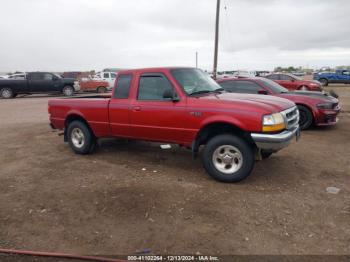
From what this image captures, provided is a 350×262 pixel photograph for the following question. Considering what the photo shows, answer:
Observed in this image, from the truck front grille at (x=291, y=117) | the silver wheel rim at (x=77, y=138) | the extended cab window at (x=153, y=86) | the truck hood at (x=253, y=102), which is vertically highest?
the extended cab window at (x=153, y=86)

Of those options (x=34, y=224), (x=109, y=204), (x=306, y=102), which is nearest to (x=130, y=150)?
(x=109, y=204)

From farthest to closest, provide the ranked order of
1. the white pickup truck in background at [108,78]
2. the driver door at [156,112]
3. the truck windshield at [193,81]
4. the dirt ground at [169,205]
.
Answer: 1. the white pickup truck in background at [108,78]
2. the truck windshield at [193,81]
3. the driver door at [156,112]
4. the dirt ground at [169,205]

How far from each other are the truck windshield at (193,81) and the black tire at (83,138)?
237 cm

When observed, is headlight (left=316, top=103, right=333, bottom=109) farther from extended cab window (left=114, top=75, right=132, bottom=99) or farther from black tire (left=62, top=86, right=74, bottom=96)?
black tire (left=62, top=86, right=74, bottom=96)

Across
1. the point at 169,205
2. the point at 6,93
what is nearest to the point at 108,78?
the point at 6,93

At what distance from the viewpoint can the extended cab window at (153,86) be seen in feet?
18.2

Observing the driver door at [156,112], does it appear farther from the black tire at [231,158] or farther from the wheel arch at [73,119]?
the wheel arch at [73,119]

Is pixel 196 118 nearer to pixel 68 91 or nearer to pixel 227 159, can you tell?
pixel 227 159

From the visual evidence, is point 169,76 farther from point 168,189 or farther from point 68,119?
point 68,119

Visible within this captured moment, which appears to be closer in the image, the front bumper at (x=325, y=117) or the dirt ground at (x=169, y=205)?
the dirt ground at (x=169, y=205)

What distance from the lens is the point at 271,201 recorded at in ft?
14.2

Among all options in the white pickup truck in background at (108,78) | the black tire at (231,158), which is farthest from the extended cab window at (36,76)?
the black tire at (231,158)

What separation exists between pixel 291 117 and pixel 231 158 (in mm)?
1234

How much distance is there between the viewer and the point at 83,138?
6.75 meters
